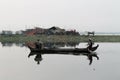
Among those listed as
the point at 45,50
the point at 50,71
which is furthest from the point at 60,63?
the point at 45,50

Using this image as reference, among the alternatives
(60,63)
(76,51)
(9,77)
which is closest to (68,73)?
(9,77)

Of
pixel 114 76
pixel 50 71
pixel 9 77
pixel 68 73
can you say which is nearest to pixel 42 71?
pixel 50 71

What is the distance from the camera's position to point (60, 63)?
2270 centimetres

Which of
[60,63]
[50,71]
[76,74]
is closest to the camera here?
[76,74]

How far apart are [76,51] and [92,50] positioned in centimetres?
160

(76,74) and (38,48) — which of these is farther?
(38,48)

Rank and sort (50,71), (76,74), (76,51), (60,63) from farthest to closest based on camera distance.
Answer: (76,51) < (60,63) < (50,71) < (76,74)

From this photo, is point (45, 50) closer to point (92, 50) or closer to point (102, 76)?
point (92, 50)

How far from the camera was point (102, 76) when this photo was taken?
655 inches

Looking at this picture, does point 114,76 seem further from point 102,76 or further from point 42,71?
point 42,71

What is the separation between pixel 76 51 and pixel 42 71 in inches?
370

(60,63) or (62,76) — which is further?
(60,63)

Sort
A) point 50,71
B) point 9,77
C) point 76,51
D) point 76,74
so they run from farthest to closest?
point 76,51, point 50,71, point 76,74, point 9,77

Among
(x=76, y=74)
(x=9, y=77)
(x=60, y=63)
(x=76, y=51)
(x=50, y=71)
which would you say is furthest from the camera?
(x=76, y=51)
